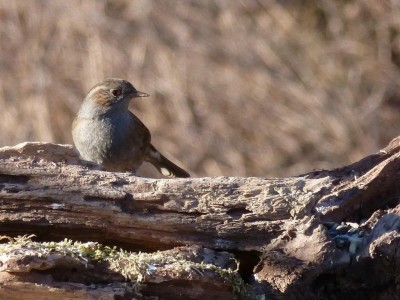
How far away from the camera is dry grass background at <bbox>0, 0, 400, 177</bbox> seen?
11359 mm

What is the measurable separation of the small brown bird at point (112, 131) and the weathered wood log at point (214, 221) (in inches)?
113

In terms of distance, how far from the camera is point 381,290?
4742 mm

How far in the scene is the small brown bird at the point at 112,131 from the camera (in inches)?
309

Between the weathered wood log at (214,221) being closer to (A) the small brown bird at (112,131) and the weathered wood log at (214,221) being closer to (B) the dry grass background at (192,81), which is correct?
(A) the small brown bird at (112,131)

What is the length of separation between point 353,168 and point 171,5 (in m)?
6.36

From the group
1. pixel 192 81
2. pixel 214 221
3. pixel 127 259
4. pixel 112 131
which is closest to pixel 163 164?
pixel 112 131

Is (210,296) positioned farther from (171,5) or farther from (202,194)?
(171,5)

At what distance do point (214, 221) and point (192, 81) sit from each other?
6.66m

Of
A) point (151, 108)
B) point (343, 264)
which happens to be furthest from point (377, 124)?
point (343, 264)

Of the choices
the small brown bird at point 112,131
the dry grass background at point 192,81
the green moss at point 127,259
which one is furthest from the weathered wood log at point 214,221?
the dry grass background at point 192,81

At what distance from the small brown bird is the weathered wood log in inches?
113

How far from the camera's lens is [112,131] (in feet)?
26.1

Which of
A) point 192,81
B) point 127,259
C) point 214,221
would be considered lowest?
point 127,259

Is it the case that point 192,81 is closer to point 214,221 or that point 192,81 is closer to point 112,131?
point 112,131
